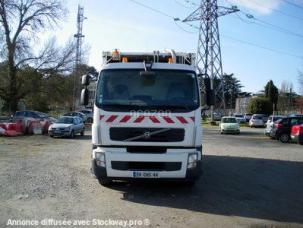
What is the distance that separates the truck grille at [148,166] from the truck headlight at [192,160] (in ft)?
0.67

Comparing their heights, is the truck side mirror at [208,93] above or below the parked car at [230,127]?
above

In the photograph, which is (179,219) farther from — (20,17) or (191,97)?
(20,17)

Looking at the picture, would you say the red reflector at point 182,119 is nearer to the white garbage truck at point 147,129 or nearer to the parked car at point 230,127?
the white garbage truck at point 147,129

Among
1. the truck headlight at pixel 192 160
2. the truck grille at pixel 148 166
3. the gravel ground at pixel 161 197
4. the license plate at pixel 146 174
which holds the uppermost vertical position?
the truck headlight at pixel 192 160

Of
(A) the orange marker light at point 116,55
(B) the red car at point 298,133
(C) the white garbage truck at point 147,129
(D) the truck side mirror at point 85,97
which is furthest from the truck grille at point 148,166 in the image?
(B) the red car at point 298,133

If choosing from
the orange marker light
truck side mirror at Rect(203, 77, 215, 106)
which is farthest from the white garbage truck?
the orange marker light

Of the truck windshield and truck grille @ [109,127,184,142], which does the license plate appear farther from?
the truck windshield

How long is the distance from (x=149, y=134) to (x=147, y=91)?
1000 millimetres

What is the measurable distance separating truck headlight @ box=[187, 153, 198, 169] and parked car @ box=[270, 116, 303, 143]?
20.0m

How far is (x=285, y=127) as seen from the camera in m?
28.2

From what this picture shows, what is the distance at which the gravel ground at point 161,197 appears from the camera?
7629 mm

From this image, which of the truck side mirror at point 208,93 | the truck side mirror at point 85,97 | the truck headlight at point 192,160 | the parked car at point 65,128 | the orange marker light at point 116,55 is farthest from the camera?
the parked car at point 65,128

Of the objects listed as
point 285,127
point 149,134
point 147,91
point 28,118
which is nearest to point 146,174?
point 149,134

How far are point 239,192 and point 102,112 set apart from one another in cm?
361
